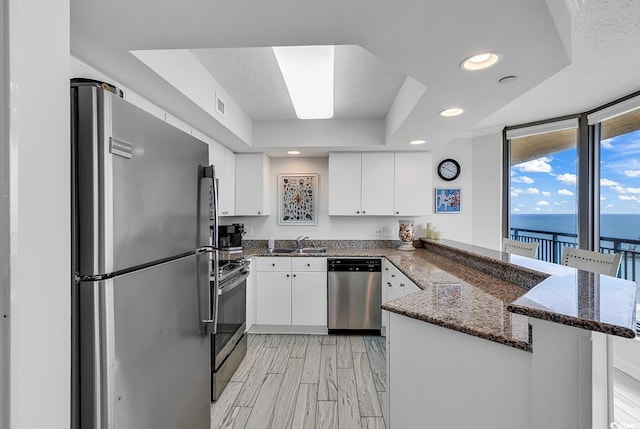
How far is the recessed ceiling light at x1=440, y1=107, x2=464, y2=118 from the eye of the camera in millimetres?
2225

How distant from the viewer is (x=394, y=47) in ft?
4.51

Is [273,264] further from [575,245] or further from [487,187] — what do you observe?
[575,245]

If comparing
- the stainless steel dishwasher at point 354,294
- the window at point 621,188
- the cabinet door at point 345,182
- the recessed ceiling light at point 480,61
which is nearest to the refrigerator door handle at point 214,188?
the recessed ceiling light at point 480,61

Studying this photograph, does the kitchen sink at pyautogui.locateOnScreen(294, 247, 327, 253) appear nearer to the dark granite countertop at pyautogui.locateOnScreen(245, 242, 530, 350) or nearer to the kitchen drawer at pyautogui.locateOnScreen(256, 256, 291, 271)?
the kitchen drawer at pyautogui.locateOnScreen(256, 256, 291, 271)

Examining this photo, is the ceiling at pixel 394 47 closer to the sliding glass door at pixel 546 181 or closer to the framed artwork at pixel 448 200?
the sliding glass door at pixel 546 181

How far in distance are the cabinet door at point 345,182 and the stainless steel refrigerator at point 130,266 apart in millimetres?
2450

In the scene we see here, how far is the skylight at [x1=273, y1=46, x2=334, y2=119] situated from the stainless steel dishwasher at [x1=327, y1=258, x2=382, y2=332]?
5.68 ft

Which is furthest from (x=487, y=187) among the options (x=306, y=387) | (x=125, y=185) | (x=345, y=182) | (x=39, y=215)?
(x=39, y=215)

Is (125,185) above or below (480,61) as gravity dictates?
below

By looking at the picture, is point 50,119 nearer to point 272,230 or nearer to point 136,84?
point 136,84

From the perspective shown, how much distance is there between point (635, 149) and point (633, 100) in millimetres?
504

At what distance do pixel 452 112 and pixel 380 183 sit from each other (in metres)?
1.48

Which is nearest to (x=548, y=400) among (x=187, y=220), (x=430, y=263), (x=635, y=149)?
(x=187, y=220)

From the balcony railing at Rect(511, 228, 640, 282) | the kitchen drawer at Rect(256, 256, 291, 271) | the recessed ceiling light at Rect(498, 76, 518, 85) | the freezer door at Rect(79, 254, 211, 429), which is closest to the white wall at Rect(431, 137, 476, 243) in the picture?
the balcony railing at Rect(511, 228, 640, 282)
